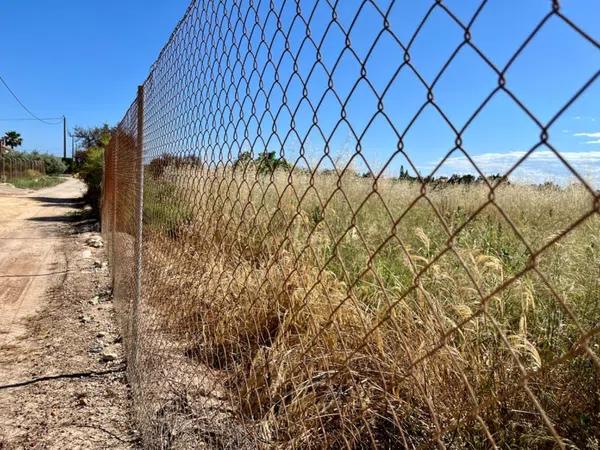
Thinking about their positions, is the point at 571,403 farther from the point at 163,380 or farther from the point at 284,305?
the point at 163,380

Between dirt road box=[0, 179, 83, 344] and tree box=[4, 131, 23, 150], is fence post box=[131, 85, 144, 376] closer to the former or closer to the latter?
dirt road box=[0, 179, 83, 344]

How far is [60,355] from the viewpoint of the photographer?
425 cm

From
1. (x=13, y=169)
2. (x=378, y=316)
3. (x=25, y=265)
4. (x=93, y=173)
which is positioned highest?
(x=93, y=173)

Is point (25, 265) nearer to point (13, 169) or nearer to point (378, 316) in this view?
point (378, 316)

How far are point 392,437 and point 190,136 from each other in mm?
1666

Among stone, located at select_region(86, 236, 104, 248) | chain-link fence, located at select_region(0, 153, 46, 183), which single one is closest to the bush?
stone, located at select_region(86, 236, 104, 248)

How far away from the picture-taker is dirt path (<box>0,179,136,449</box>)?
2.98 metres

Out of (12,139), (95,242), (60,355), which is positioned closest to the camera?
(60,355)

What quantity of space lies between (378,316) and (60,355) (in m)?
2.92

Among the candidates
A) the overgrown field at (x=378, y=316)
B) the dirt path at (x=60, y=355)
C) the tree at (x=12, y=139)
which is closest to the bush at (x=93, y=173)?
the dirt path at (x=60, y=355)

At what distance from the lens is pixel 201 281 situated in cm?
271

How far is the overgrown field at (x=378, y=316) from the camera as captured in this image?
6.09 feet

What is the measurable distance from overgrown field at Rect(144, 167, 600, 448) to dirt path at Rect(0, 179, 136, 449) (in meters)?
0.70

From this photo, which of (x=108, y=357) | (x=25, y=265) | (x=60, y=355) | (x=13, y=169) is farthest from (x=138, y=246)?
(x=13, y=169)
